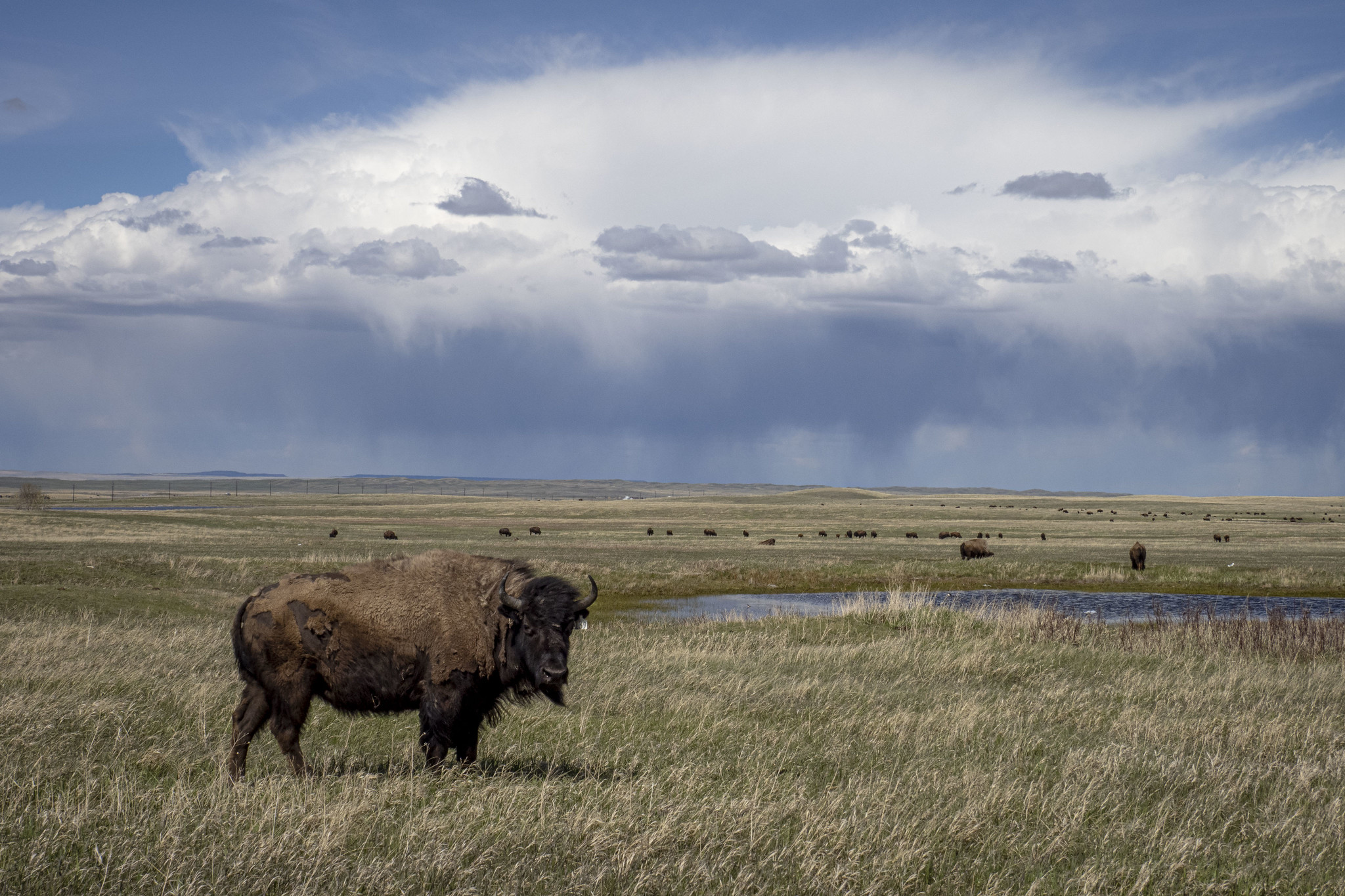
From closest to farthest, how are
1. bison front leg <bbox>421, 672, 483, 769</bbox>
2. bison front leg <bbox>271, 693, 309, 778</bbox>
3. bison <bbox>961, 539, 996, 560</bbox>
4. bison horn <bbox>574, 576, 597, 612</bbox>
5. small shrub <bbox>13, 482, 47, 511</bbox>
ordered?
bison front leg <bbox>271, 693, 309, 778</bbox>, bison front leg <bbox>421, 672, 483, 769</bbox>, bison horn <bbox>574, 576, 597, 612</bbox>, bison <bbox>961, 539, 996, 560</bbox>, small shrub <bbox>13, 482, 47, 511</bbox>

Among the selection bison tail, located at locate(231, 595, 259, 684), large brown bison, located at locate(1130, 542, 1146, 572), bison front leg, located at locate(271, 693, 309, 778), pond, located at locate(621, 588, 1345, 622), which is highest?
bison tail, located at locate(231, 595, 259, 684)

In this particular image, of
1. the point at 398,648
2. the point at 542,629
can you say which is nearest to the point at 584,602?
the point at 542,629

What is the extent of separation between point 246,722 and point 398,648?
137 cm

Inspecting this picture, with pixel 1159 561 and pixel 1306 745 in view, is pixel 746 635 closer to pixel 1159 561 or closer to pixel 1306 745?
pixel 1306 745

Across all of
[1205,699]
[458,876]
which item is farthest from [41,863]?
[1205,699]

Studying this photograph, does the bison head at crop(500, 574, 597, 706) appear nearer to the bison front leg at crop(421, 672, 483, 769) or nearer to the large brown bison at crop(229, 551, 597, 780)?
the large brown bison at crop(229, 551, 597, 780)

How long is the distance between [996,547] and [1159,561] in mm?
13077

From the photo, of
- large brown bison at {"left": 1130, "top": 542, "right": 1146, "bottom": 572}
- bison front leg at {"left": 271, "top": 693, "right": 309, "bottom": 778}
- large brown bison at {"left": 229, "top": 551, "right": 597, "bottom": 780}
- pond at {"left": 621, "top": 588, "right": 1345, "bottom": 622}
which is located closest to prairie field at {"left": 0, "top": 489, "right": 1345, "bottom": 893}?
bison front leg at {"left": 271, "top": 693, "right": 309, "bottom": 778}

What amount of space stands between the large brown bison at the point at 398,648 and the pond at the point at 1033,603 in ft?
72.5

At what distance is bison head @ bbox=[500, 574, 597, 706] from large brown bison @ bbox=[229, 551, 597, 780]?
0.01 m

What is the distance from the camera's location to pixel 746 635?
2100cm

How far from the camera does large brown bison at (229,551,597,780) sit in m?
8.08

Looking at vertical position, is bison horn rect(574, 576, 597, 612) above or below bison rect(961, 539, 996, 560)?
above

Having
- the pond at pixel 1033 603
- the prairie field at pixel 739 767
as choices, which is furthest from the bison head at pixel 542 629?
the pond at pixel 1033 603
